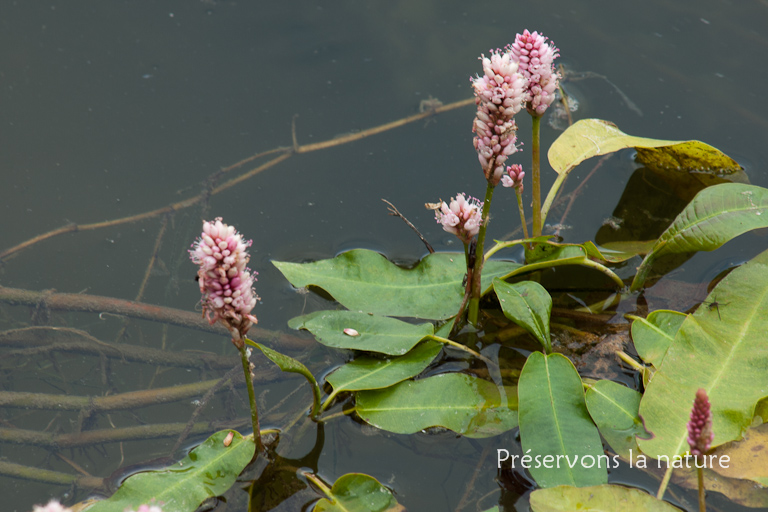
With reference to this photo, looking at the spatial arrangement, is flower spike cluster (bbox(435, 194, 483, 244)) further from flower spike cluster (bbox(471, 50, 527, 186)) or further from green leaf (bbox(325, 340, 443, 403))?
green leaf (bbox(325, 340, 443, 403))

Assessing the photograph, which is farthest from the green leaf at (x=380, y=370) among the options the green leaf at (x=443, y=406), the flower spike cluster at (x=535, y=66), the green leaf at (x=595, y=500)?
the flower spike cluster at (x=535, y=66)

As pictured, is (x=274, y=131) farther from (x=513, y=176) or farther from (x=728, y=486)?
(x=728, y=486)

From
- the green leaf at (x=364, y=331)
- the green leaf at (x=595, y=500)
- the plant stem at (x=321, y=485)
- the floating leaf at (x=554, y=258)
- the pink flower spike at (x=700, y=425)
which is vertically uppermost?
the pink flower spike at (x=700, y=425)

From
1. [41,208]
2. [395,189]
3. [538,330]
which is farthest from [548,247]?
[41,208]

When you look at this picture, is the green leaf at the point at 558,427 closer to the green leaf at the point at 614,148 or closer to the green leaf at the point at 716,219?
the green leaf at the point at 716,219

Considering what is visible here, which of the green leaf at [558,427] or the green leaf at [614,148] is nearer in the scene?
the green leaf at [558,427]

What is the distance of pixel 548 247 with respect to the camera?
228 cm

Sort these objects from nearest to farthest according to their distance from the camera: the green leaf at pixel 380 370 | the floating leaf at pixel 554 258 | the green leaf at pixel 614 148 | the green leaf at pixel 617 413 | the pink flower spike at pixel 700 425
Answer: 1. the pink flower spike at pixel 700 425
2. the green leaf at pixel 617 413
3. the green leaf at pixel 380 370
4. the floating leaf at pixel 554 258
5. the green leaf at pixel 614 148

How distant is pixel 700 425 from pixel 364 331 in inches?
42.7

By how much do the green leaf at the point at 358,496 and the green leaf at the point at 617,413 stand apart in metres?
0.69

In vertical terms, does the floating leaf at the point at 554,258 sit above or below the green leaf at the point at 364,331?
above

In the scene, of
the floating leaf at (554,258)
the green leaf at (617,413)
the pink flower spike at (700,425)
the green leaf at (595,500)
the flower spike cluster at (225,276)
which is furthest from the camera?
the floating leaf at (554,258)

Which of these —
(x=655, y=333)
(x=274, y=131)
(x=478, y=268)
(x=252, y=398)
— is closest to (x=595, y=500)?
(x=655, y=333)

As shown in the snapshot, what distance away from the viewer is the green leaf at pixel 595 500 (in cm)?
160
